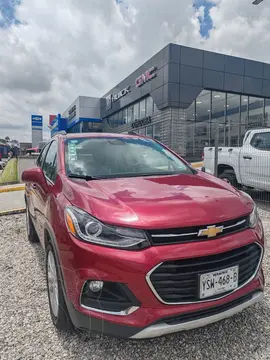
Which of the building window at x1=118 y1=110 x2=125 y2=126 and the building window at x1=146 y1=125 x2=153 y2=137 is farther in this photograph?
the building window at x1=118 y1=110 x2=125 y2=126

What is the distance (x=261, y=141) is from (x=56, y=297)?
21.0 feet

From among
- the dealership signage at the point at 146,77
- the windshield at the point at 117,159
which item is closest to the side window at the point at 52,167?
the windshield at the point at 117,159

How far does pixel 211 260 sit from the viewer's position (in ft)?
5.77

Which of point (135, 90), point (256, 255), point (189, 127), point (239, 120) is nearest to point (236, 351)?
point (256, 255)

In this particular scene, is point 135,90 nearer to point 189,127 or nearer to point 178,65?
point 178,65

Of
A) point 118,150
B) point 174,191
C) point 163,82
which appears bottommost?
point 174,191

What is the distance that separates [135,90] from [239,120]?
27.5 feet

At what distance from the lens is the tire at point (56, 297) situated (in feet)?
6.40

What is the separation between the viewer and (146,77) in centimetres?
1905

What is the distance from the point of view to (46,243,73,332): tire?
Result: 1951 mm

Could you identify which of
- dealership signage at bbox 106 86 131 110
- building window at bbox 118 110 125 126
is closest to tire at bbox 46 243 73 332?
dealership signage at bbox 106 86 131 110

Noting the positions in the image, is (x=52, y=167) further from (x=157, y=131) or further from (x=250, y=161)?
(x=157, y=131)

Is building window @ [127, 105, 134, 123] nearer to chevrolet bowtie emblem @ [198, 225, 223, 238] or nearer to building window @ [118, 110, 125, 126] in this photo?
building window @ [118, 110, 125, 126]

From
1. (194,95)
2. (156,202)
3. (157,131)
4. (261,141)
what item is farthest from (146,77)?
(156,202)
